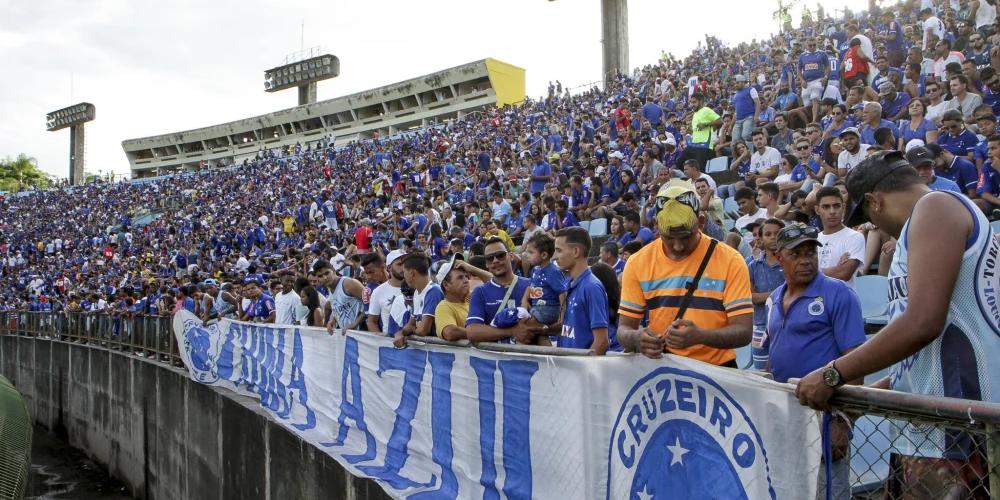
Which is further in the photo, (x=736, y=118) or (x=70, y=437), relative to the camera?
(x=70, y=437)

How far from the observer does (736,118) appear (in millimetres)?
11531

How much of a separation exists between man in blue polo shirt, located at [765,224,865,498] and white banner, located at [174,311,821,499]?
0.76 m

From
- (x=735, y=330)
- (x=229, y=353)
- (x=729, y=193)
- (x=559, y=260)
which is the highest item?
(x=729, y=193)

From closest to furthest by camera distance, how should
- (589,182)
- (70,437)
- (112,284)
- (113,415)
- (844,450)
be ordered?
(844,450)
(589,182)
(113,415)
(70,437)
(112,284)

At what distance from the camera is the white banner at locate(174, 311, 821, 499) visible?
97.3 inches

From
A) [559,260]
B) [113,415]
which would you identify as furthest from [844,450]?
[113,415]

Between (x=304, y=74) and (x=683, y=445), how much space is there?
2681 inches

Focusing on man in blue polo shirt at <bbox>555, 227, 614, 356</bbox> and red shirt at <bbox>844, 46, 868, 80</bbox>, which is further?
red shirt at <bbox>844, 46, 868, 80</bbox>

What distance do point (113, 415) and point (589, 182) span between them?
10.9 m

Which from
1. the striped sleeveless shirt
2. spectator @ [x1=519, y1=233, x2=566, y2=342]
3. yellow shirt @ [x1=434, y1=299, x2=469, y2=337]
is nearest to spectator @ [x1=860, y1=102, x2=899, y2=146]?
spectator @ [x1=519, y1=233, x2=566, y2=342]

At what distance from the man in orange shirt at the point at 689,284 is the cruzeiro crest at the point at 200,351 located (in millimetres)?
8822

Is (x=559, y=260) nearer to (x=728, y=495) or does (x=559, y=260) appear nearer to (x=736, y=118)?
(x=728, y=495)

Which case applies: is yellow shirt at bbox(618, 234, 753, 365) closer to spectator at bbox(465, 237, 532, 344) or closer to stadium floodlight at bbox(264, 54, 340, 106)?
spectator at bbox(465, 237, 532, 344)

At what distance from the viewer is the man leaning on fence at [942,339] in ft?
6.70
